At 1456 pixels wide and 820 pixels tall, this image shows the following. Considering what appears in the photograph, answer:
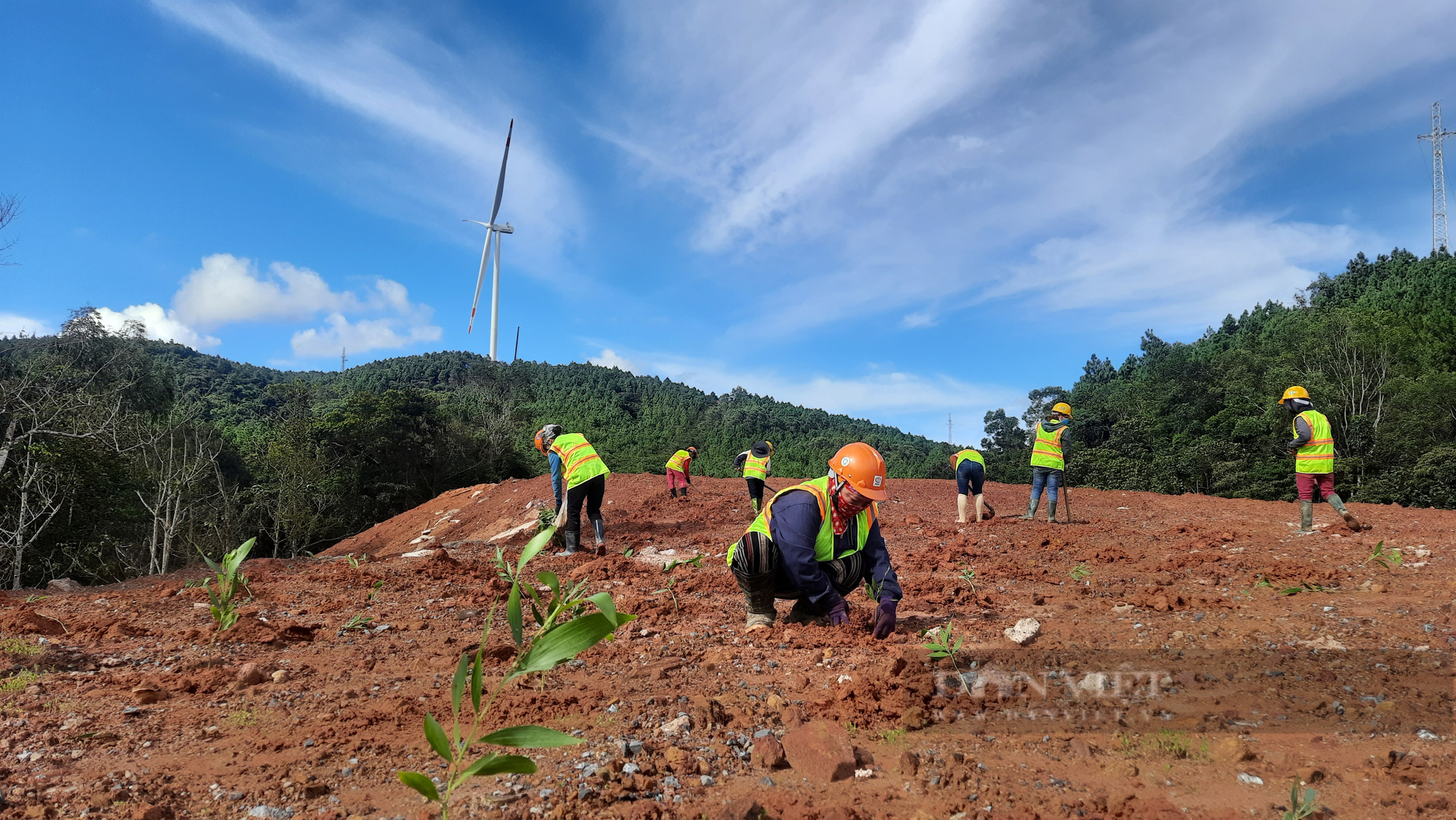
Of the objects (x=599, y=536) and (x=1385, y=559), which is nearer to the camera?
(x=1385, y=559)

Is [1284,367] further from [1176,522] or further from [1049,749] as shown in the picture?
[1049,749]

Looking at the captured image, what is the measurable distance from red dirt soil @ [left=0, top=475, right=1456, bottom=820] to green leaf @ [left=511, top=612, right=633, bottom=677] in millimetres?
750

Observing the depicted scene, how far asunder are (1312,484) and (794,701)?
8.40 meters

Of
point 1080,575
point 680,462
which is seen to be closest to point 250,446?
point 680,462

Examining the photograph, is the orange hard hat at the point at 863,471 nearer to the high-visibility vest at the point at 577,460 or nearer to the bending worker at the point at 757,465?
the high-visibility vest at the point at 577,460

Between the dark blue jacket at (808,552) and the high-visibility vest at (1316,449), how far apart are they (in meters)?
6.52

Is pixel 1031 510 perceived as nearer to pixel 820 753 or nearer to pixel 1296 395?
pixel 1296 395

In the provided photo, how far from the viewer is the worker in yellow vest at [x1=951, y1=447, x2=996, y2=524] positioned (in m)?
10.4

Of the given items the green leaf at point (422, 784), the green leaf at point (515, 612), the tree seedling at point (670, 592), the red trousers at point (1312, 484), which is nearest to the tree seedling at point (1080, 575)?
the tree seedling at point (670, 592)

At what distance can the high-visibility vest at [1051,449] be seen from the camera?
10062 millimetres

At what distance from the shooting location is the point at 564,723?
3.00m

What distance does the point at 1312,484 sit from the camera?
28.0 feet

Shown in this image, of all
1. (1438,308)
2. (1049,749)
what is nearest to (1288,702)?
(1049,749)

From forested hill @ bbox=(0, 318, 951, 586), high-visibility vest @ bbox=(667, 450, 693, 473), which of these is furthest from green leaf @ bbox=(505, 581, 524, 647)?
forested hill @ bbox=(0, 318, 951, 586)
